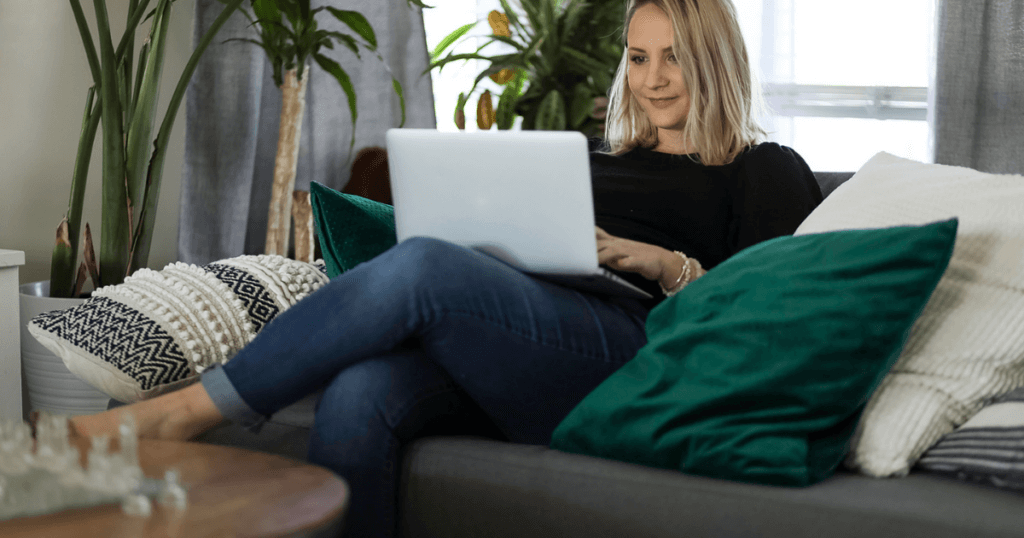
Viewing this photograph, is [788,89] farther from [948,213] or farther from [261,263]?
[261,263]

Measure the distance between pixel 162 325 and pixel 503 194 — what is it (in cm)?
50

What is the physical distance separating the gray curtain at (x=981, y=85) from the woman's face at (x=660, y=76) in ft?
3.70

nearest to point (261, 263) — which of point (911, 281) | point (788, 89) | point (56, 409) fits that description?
point (56, 409)

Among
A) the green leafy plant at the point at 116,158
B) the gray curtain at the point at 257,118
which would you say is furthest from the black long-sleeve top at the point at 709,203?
the gray curtain at the point at 257,118

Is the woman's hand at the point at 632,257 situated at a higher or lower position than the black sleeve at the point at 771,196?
lower

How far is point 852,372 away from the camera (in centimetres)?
71

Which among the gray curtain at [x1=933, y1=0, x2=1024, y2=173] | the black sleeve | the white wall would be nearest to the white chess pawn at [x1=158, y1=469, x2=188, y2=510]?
the black sleeve

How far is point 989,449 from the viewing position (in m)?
0.70

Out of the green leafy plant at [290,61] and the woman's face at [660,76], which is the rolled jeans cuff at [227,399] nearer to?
the woman's face at [660,76]

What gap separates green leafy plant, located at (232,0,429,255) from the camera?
2.01m

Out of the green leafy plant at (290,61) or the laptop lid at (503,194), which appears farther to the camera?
the green leafy plant at (290,61)

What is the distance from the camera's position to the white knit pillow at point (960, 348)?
29.6 inches

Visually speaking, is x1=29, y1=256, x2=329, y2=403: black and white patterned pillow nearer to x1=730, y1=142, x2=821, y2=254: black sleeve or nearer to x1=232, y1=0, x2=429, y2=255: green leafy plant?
x1=730, y1=142, x2=821, y2=254: black sleeve

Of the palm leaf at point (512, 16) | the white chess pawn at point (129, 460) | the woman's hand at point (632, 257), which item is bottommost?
the white chess pawn at point (129, 460)
